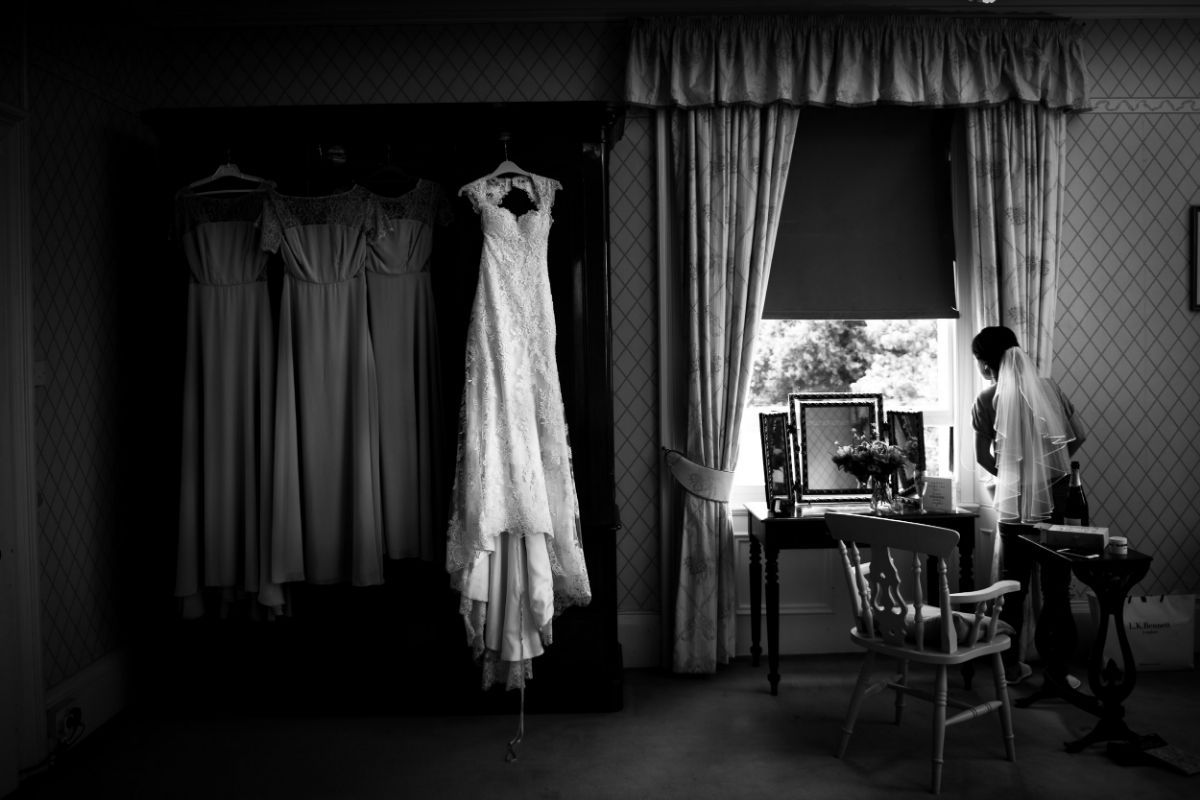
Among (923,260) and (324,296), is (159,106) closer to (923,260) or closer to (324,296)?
(324,296)

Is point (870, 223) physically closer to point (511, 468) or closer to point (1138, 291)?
point (1138, 291)

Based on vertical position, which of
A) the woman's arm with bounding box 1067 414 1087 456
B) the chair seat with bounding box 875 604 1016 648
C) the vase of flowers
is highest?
the woman's arm with bounding box 1067 414 1087 456

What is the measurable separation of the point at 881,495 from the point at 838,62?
1.95m

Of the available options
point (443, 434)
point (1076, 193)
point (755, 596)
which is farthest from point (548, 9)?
point (755, 596)

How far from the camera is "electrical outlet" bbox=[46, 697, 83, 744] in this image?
3.12 meters

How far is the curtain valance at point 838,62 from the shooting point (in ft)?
12.9

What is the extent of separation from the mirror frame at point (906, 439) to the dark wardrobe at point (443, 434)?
1.38 metres

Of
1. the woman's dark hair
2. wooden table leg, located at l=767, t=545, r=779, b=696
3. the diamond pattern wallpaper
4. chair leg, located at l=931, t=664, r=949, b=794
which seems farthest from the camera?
the diamond pattern wallpaper

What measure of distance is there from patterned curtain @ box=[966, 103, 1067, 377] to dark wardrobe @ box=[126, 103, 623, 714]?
71.3 inches

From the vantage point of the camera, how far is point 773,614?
364 cm

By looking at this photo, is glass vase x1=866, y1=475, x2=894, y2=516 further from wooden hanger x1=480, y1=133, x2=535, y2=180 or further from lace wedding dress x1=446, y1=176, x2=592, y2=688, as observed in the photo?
wooden hanger x1=480, y1=133, x2=535, y2=180

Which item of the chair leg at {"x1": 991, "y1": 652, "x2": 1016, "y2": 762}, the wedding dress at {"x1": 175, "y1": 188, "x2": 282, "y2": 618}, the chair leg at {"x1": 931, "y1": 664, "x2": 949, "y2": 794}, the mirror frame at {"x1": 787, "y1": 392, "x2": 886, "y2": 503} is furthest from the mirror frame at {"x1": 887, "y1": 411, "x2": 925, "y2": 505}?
the wedding dress at {"x1": 175, "y1": 188, "x2": 282, "y2": 618}

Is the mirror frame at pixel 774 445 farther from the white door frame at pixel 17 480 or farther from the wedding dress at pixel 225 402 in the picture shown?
the white door frame at pixel 17 480

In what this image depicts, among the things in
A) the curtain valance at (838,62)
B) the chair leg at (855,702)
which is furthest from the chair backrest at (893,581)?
the curtain valance at (838,62)
